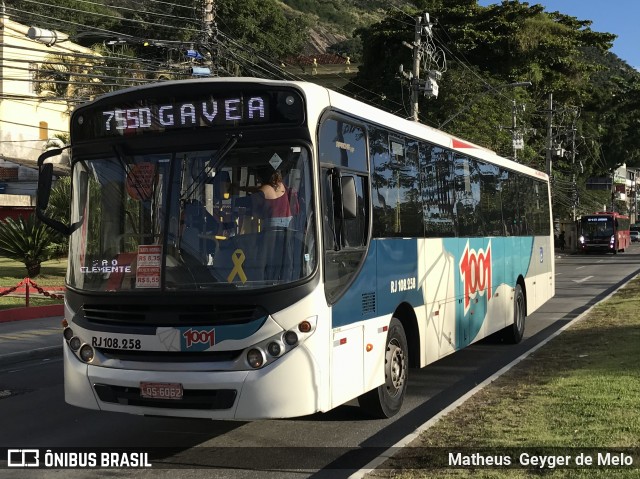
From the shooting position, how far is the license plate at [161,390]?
636 centimetres

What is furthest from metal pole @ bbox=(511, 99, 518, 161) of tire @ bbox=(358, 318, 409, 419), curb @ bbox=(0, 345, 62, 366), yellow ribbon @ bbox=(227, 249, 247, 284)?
yellow ribbon @ bbox=(227, 249, 247, 284)

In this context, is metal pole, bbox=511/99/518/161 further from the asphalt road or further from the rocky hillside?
the rocky hillside

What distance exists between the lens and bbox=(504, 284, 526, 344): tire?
1398 centimetres

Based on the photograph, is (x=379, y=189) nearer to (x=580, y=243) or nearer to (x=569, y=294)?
(x=569, y=294)

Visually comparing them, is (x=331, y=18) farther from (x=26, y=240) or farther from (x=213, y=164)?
(x=213, y=164)

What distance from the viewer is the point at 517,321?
561 inches

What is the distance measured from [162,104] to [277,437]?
327cm

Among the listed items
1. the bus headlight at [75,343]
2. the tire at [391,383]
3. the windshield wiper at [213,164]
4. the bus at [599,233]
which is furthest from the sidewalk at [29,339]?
the bus at [599,233]

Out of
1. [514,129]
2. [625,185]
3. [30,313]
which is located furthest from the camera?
[625,185]

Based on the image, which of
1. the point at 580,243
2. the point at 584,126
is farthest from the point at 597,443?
the point at 584,126

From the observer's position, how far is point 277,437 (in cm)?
760

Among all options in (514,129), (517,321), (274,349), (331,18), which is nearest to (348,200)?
(274,349)

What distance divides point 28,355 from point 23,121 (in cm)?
4383

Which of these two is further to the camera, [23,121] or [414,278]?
[23,121]
